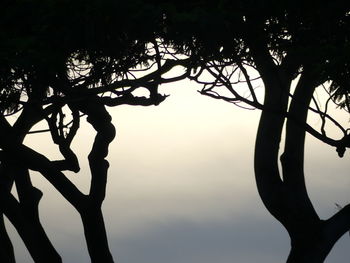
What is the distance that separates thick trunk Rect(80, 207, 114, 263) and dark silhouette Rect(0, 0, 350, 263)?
17mm

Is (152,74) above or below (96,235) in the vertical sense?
above

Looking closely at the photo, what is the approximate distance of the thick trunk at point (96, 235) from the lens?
14445mm

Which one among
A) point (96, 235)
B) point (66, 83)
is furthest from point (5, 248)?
point (66, 83)

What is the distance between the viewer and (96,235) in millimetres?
14469

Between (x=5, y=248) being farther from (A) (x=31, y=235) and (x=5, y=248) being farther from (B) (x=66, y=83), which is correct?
(B) (x=66, y=83)

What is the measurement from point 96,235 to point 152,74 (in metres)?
2.98

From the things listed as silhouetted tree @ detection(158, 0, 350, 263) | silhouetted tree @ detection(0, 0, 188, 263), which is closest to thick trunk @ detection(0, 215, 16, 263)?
silhouetted tree @ detection(0, 0, 188, 263)

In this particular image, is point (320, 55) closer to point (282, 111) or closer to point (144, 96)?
point (282, 111)

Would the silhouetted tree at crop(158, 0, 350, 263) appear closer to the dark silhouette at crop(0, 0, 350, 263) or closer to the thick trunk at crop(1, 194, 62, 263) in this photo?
the dark silhouette at crop(0, 0, 350, 263)

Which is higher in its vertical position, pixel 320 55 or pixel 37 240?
pixel 320 55

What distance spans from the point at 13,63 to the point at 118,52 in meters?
2.70

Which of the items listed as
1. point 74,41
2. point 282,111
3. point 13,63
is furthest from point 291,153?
point 13,63

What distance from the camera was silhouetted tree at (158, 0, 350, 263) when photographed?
10688 mm

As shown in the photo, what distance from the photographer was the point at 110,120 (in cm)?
1488
